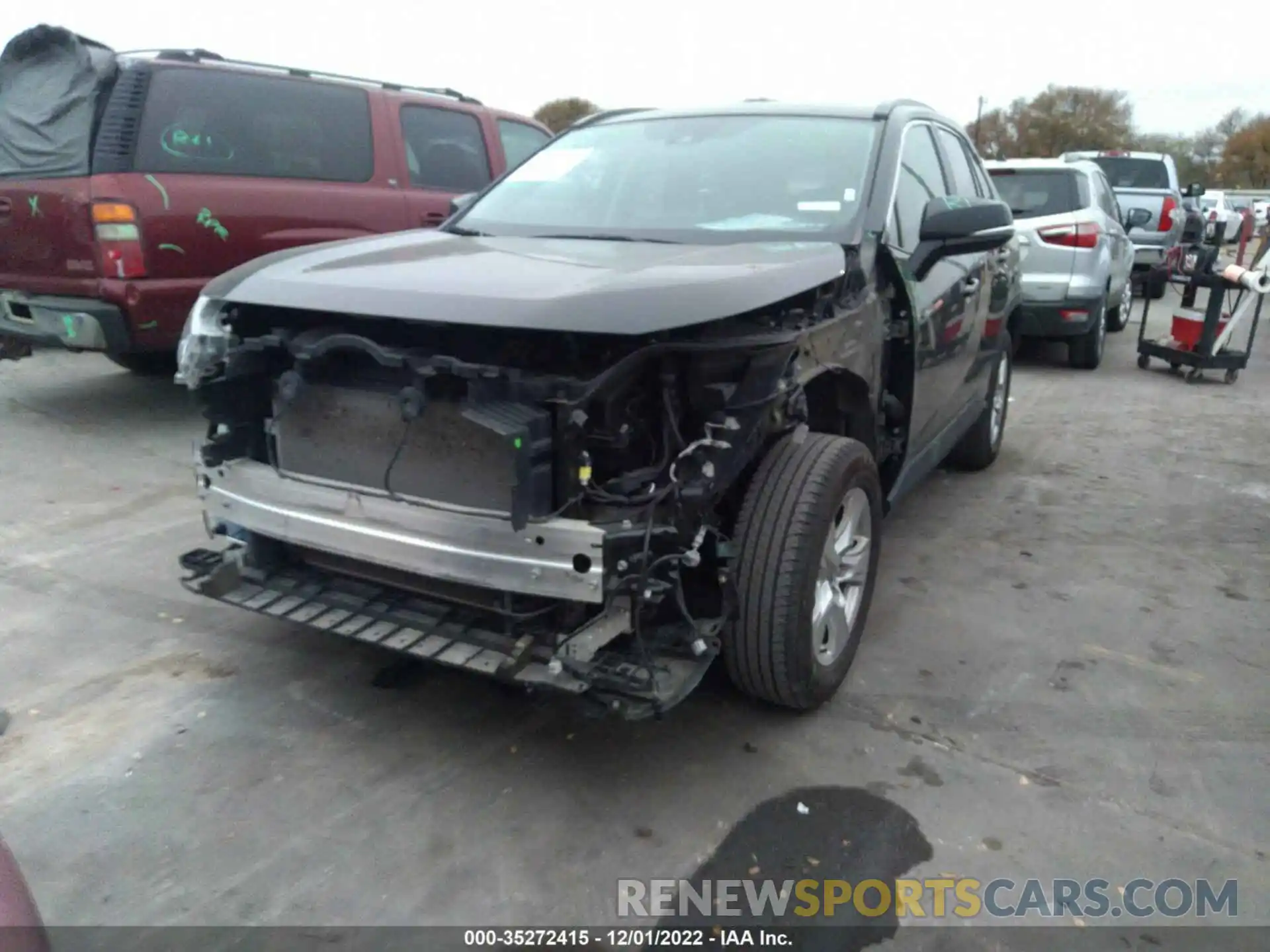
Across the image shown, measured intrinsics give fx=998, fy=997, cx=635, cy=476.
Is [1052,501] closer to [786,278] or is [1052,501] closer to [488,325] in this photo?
[786,278]

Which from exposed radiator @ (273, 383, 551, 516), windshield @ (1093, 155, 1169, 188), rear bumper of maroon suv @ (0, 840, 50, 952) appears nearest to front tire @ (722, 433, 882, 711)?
exposed radiator @ (273, 383, 551, 516)

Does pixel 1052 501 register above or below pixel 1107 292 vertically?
below

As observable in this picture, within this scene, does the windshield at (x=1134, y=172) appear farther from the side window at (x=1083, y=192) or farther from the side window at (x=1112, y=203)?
the side window at (x=1083, y=192)

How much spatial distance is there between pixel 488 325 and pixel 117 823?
5.38ft

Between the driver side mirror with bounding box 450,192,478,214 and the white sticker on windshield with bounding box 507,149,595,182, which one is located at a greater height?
the white sticker on windshield with bounding box 507,149,595,182

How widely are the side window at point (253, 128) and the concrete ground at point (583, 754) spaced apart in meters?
2.50

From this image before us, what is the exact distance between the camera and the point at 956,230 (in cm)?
356

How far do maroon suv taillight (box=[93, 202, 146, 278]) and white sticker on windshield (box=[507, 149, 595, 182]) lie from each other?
2.65 m

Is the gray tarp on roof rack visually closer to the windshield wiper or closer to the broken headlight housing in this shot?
the broken headlight housing

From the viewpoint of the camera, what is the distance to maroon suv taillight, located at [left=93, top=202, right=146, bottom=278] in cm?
561

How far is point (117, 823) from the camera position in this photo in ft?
8.63

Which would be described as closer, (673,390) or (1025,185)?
(673,390)

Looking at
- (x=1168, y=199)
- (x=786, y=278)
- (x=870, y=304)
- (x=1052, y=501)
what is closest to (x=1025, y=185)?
(x=1052, y=501)

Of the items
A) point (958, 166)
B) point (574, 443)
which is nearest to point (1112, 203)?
point (958, 166)
